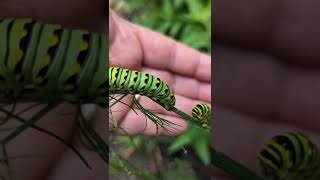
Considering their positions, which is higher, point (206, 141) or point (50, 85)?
point (50, 85)

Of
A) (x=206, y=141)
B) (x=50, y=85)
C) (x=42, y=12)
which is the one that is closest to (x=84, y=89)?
(x=50, y=85)

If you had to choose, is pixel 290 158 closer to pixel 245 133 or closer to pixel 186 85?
pixel 245 133

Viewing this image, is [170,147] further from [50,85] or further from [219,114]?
[50,85]

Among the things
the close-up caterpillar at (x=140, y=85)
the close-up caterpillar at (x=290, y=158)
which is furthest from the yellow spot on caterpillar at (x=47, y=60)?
the close-up caterpillar at (x=290, y=158)

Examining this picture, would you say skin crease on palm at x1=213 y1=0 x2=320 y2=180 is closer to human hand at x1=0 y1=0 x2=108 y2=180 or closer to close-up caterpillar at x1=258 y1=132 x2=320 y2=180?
close-up caterpillar at x1=258 y1=132 x2=320 y2=180

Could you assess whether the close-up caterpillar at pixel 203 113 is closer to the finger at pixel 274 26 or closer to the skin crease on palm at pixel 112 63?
the skin crease on palm at pixel 112 63
